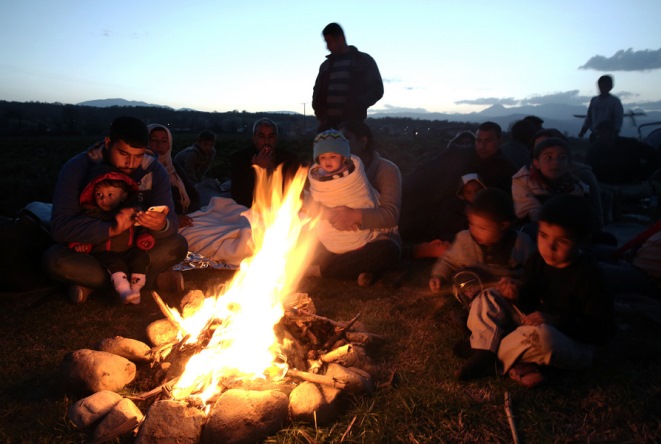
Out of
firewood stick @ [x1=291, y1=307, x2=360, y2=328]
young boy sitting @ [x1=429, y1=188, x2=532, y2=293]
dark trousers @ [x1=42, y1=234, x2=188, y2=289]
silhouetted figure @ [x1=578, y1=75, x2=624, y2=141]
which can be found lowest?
firewood stick @ [x1=291, y1=307, x2=360, y2=328]

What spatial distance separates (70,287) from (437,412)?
142 inches

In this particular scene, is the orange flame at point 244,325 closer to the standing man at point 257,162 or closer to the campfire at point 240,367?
the campfire at point 240,367

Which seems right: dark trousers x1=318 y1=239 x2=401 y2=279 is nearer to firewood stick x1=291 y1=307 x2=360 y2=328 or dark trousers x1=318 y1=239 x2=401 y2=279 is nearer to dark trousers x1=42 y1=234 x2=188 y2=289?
firewood stick x1=291 y1=307 x2=360 y2=328

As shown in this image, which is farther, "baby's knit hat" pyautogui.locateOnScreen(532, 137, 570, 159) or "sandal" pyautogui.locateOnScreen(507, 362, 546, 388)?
"baby's knit hat" pyautogui.locateOnScreen(532, 137, 570, 159)

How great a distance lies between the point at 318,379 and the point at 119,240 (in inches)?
109

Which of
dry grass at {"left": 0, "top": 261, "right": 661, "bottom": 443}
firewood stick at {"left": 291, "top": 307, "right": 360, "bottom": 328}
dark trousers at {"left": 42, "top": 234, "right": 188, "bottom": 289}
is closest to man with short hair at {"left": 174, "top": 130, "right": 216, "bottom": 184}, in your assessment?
dark trousers at {"left": 42, "top": 234, "right": 188, "bottom": 289}

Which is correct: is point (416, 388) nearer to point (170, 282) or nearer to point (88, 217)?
point (170, 282)

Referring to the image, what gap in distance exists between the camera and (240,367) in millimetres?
3143

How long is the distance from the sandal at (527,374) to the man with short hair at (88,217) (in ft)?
11.2

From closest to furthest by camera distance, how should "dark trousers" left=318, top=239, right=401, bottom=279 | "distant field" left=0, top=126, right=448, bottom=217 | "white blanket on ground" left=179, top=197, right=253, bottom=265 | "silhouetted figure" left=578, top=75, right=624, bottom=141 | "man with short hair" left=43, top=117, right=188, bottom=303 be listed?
"man with short hair" left=43, top=117, right=188, bottom=303
"dark trousers" left=318, top=239, right=401, bottom=279
"white blanket on ground" left=179, top=197, right=253, bottom=265
"distant field" left=0, top=126, right=448, bottom=217
"silhouetted figure" left=578, top=75, right=624, bottom=141

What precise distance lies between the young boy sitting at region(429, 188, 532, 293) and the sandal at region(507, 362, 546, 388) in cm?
90

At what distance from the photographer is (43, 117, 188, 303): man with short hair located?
443 centimetres

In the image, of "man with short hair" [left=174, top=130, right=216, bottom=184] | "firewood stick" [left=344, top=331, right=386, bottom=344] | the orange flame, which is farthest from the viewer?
"man with short hair" [left=174, top=130, right=216, bottom=184]

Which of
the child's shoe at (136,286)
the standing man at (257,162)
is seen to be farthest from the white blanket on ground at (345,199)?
the child's shoe at (136,286)
